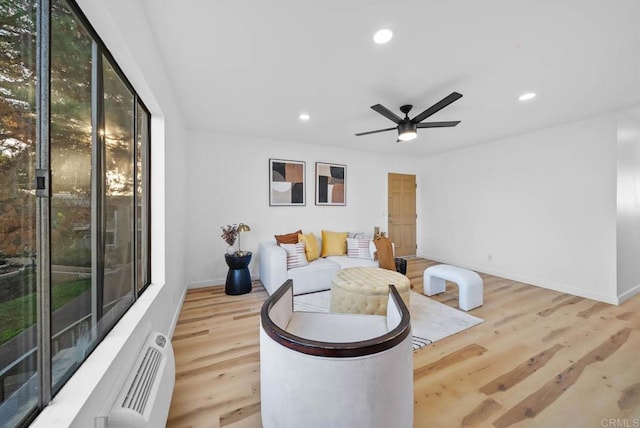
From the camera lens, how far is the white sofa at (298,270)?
3.24 metres

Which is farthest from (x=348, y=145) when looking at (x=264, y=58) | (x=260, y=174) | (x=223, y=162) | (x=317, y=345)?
(x=317, y=345)

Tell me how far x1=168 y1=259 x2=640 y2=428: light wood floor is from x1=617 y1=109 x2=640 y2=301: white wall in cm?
46

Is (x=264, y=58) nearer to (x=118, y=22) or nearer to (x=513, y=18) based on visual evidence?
(x=118, y=22)

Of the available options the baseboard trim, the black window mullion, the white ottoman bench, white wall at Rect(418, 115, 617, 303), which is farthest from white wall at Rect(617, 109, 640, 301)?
the black window mullion

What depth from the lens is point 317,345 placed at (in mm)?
924

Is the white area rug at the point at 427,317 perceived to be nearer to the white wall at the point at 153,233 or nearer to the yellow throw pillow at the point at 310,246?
the yellow throw pillow at the point at 310,246

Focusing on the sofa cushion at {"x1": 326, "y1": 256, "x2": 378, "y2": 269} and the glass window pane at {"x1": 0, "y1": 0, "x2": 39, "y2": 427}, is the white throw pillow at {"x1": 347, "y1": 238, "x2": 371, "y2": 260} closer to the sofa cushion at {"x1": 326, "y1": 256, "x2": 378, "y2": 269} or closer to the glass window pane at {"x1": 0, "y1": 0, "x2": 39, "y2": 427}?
the sofa cushion at {"x1": 326, "y1": 256, "x2": 378, "y2": 269}

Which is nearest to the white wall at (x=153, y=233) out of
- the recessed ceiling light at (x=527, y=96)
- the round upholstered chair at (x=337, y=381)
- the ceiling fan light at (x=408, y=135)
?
the round upholstered chair at (x=337, y=381)

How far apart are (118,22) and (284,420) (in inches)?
76.1

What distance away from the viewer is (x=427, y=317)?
2604mm

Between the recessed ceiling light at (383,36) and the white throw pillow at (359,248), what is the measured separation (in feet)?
9.19

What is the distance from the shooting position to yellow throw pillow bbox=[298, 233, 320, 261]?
3662mm

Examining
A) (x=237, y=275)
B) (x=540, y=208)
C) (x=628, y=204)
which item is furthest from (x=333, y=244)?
(x=628, y=204)

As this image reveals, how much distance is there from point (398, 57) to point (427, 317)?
256 cm
